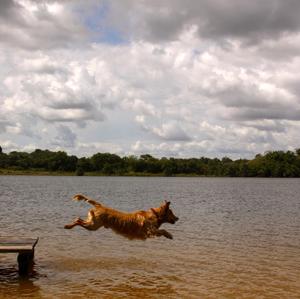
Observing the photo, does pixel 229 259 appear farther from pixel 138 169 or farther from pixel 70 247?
pixel 138 169

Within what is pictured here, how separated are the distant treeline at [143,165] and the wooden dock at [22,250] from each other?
13951 centimetres

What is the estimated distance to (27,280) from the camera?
1240 cm

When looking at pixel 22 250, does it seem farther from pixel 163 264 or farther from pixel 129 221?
pixel 163 264

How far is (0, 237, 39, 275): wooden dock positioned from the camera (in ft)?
40.3

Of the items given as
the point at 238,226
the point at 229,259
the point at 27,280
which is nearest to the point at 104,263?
the point at 27,280

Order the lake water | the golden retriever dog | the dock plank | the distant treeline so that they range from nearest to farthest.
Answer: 1. the lake water
2. the dock plank
3. the golden retriever dog
4. the distant treeline

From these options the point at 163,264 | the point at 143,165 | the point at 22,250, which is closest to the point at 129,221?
the point at 163,264

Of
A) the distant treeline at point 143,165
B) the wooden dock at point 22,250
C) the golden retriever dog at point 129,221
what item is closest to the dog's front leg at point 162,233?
the golden retriever dog at point 129,221

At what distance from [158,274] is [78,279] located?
2.42m

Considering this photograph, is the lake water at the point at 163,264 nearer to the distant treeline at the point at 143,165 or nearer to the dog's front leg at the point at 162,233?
the dog's front leg at the point at 162,233

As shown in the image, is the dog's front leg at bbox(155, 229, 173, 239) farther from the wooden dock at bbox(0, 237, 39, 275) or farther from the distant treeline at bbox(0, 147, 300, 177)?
the distant treeline at bbox(0, 147, 300, 177)

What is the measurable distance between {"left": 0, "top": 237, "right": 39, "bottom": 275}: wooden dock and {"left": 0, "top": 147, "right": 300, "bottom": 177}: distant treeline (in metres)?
140

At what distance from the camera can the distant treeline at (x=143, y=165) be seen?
15275 centimetres

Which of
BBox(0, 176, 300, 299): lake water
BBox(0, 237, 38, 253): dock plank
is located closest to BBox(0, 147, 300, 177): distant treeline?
BBox(0, 176, 300, 299): lake water
